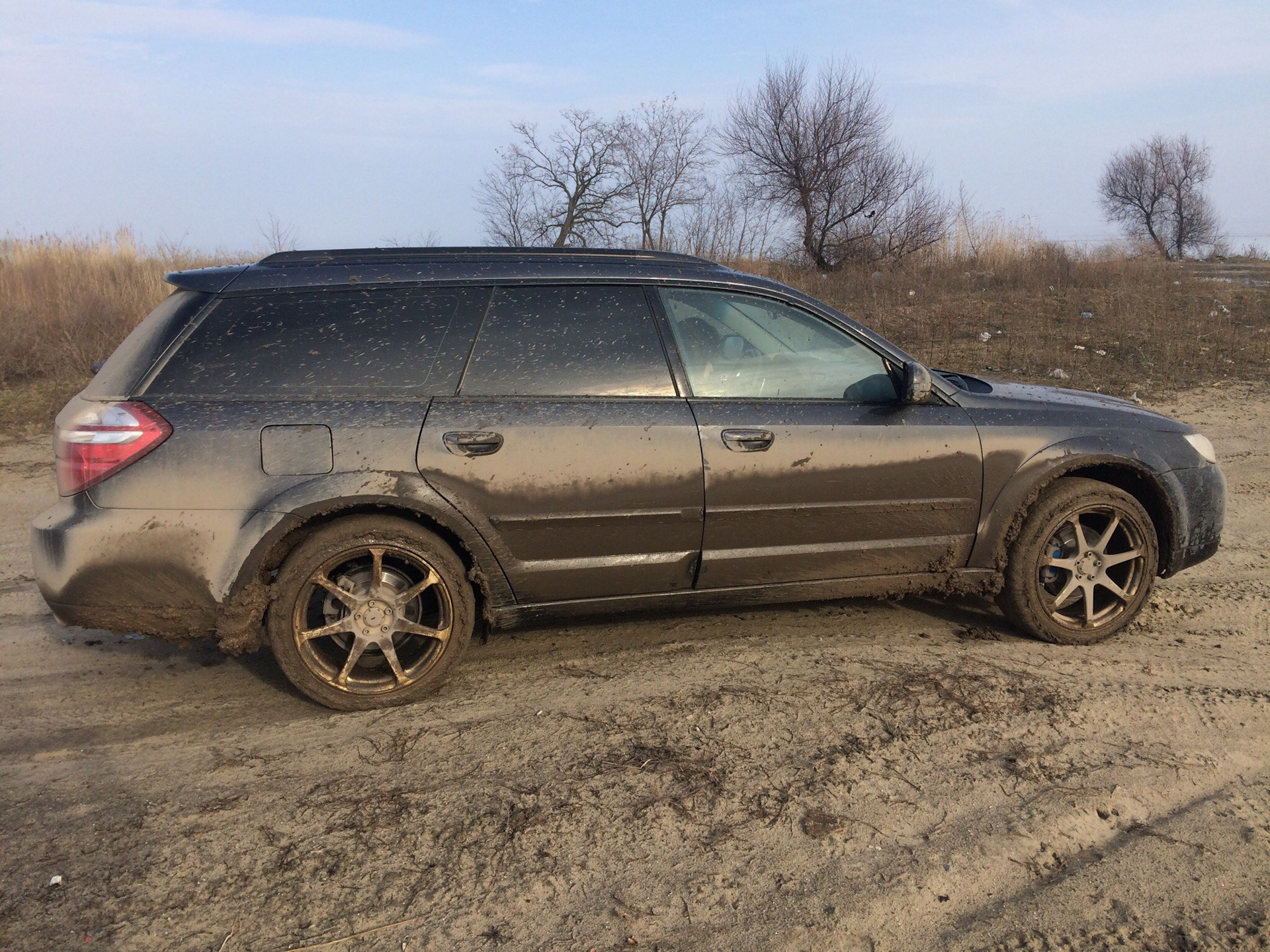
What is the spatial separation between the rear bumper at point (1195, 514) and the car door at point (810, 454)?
103 centimetres

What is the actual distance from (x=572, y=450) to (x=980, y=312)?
12542 millimetres

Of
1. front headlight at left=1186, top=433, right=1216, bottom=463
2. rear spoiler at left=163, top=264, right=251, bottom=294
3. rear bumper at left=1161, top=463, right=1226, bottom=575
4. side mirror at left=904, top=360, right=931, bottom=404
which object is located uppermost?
rear spoiler at left=163, top=264, right=251, bottom=294

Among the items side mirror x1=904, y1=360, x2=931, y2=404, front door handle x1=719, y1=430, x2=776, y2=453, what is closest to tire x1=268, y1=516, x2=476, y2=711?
front door handle x1=719, y1=430, x2=776, y2=453

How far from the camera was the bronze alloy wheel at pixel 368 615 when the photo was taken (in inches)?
141

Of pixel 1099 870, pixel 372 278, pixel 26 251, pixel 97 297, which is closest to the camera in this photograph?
pixel 1099 870

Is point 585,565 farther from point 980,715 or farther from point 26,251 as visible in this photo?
point 26,251

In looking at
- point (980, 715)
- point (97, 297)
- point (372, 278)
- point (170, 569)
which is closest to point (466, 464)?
point (372, 278)

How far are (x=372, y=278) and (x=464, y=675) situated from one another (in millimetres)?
1763

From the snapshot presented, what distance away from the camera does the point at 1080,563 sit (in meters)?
4.27

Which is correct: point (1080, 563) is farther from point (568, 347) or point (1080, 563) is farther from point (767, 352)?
point (568, 347)

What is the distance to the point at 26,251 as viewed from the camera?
44.1 ft

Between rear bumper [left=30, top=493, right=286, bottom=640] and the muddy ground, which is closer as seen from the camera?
the muddy ground

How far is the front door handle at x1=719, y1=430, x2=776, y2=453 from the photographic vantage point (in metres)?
3.84

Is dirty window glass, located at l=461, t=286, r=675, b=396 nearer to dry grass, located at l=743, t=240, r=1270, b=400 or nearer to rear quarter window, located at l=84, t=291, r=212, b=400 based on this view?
rear quarter window, located at l=84, t=291, r=212, b=400
